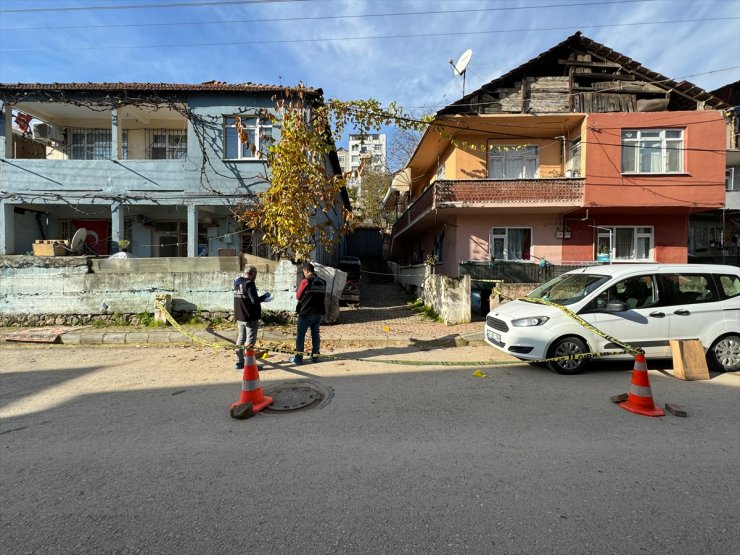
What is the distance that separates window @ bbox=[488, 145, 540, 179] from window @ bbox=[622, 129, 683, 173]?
10.2 feet

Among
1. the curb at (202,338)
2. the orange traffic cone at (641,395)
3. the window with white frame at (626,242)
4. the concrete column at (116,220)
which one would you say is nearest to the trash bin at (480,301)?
the curb at (202,338)

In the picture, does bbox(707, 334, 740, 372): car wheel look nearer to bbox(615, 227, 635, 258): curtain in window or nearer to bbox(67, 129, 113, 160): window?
bbox(615, 227, 635, 258): curtain in window

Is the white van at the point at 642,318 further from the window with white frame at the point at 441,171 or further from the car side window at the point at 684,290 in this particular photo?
the window with white frame at the point at 441,171

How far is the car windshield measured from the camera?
641 cm

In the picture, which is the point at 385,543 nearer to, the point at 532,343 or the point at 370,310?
the point at 532,343

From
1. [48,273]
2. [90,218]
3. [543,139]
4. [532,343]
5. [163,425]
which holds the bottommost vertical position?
[163,425]

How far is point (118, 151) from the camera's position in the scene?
43.0 feet

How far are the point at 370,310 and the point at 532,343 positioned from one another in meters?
7.16

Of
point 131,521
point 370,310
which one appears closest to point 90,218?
point 370,310

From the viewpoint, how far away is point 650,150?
14.1 meters

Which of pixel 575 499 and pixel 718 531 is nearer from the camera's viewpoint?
pixel 718 531

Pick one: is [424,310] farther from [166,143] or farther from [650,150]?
[166,143]

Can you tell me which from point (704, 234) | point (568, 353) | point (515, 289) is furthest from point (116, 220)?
point (704, 234)

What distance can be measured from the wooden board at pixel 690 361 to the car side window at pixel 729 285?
51.8 inches
